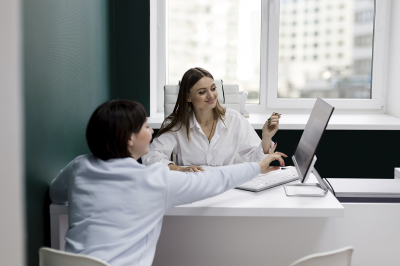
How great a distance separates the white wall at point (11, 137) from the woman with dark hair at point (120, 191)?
17 centimetres

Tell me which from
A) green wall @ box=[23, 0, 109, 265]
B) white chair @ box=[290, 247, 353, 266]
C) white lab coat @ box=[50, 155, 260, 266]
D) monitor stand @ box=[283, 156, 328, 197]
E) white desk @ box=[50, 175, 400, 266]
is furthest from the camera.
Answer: white desk @ box=[50, 175, 400, 266]

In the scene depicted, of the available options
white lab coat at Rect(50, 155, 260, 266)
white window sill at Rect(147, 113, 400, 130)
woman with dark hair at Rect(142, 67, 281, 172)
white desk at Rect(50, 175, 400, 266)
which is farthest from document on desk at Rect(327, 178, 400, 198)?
white window sill at Rect(147, 113, 400, 130)

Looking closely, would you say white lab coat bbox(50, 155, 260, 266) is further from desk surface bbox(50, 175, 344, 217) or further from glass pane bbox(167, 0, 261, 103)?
glass pane bbox(167, 0, 261, 103)

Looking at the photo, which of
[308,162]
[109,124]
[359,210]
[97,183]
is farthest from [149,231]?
[359,210]

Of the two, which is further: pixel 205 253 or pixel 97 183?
pixel 205 253

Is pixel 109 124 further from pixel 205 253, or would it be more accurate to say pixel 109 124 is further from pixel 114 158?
pixel 205 253

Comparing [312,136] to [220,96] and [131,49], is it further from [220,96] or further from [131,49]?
[131,49]

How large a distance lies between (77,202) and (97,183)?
0.08 meters

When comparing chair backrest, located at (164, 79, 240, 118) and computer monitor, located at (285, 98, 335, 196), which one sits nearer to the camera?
computer monitor, located at (285, 98, 335, 196)

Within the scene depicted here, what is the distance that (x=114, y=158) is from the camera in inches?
49.9

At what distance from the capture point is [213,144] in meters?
2.21

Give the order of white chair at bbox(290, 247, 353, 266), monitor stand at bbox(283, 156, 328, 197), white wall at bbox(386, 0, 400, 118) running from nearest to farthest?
white chair at bbox(290, 247, 353, 266), monitor stand at bbox(283, 156, 328, 197), white wall at bbox(386, 0, 400, 118)

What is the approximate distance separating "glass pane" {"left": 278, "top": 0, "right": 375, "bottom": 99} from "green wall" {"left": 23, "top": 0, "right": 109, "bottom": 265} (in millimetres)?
1768

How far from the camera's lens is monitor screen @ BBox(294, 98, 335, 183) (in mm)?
1399
